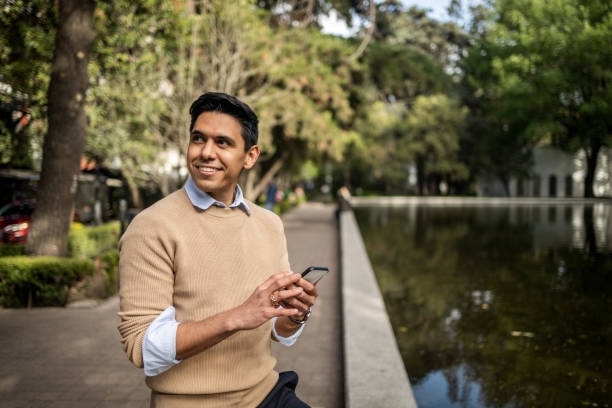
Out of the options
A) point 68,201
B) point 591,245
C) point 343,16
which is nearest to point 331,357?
point 68,201

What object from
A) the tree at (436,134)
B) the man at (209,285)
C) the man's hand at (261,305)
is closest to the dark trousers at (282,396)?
the man at (209,285)

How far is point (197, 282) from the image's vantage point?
1.74 metres

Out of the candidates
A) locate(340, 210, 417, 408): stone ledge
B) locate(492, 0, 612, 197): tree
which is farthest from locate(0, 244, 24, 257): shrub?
locate(492, 0, 612, 197): tree

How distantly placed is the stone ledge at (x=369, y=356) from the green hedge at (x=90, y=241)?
5.62 meters

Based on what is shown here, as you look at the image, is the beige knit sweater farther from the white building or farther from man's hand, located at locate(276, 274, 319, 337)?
the white building

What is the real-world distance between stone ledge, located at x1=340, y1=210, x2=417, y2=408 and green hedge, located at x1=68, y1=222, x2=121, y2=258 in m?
5.62

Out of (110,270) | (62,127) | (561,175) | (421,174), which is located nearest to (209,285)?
(110,270)

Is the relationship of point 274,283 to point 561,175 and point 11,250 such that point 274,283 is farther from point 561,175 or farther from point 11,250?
point 561,175

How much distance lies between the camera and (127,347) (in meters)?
1.66

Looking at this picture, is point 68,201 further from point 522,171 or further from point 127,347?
point 522,171

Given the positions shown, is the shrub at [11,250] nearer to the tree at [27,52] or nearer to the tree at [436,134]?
the tree at [27,52]

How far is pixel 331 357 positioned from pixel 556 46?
43.1m

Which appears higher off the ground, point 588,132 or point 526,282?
point 588,132

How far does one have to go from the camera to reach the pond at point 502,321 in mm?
4660
